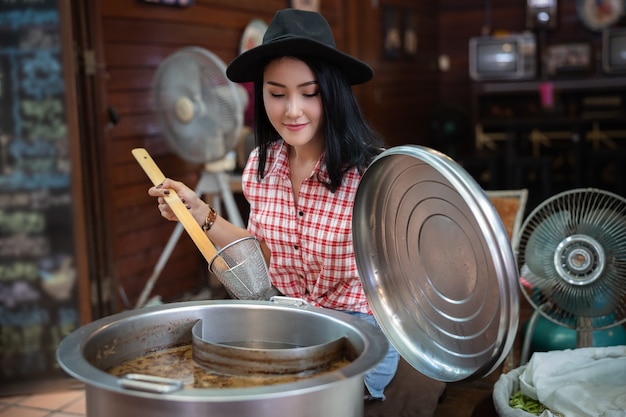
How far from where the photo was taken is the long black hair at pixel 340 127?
2086mm

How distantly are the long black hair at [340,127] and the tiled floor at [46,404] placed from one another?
205 centimetres

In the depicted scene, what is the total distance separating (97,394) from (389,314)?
0.69m

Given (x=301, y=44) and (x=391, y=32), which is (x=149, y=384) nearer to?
(x=301, y=44)

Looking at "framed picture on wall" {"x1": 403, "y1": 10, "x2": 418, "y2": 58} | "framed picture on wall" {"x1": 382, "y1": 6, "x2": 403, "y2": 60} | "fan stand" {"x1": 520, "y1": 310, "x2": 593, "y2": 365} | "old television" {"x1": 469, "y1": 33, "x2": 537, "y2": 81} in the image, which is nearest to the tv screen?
"old television" {"x1": 469, "y1": 33, "x2": 537, "y2": 81}

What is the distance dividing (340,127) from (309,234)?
0.32 metres

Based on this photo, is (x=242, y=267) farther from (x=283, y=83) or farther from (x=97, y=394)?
(x=97, y=394)

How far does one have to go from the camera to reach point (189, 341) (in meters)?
1.75

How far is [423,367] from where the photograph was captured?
1.65 meters

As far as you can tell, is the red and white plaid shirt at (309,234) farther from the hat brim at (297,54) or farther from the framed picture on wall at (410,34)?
the framed picture on wall at (410,34)

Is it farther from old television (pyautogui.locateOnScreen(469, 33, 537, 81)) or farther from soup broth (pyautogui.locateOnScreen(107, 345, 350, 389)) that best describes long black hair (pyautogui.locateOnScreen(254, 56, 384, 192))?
old television (pyautogui.locateOnScreen(469, 33, 537, 81))

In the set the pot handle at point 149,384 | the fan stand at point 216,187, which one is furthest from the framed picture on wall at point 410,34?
the pot handle at point 149,384

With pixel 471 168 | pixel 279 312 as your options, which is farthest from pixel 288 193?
pixel 471 168

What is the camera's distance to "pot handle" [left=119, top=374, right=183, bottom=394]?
1.24 m

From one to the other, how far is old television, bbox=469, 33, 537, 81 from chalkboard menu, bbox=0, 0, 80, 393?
7169 mm
